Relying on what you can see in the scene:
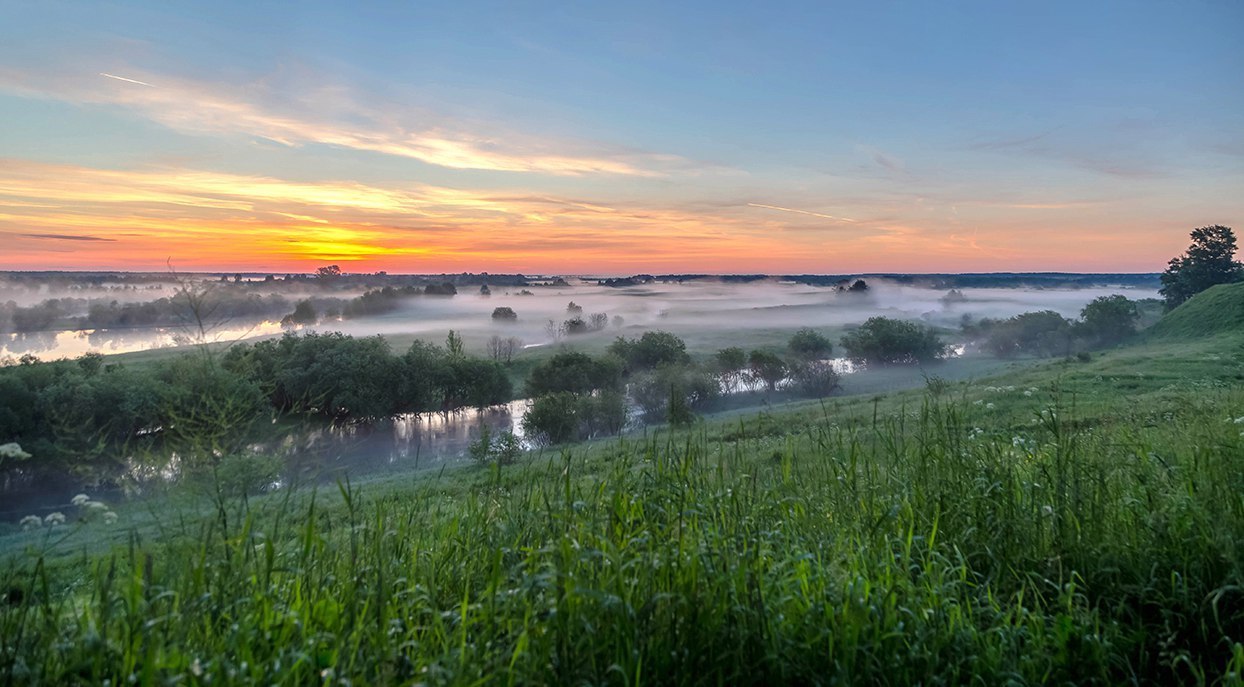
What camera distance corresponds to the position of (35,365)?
3491cm

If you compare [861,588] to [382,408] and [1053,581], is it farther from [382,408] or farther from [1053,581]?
[382,408]

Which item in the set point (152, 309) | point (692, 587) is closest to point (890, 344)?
point (152, 309)

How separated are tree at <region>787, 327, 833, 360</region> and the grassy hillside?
3019 cm

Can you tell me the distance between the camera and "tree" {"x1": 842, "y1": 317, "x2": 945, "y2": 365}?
74.6 meters

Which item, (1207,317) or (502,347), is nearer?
(1207,317)

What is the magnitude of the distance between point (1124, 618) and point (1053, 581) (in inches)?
14.0

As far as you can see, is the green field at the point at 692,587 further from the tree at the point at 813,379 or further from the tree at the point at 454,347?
the tree at the point at 813,379

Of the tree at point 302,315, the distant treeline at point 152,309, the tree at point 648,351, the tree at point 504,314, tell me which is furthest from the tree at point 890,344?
the tree at point 302,315

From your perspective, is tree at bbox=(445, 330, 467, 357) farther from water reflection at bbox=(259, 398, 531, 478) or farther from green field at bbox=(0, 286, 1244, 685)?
green field at bbox=(0, 286, 1244, 685)

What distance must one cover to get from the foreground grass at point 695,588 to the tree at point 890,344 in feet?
244

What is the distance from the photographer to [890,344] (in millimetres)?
75375

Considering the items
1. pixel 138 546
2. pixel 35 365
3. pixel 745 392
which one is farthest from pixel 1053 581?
pixel 745 392

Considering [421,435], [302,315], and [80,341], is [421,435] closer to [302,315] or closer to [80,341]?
[80,341]

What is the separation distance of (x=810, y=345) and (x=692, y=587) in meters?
76.3
